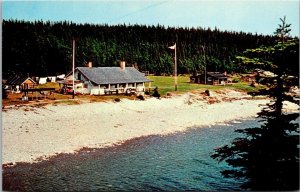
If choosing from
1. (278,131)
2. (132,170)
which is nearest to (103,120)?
(132,170)

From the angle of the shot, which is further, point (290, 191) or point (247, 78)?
point (247, 78)

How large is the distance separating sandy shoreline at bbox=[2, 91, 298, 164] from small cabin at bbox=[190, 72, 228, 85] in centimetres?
112

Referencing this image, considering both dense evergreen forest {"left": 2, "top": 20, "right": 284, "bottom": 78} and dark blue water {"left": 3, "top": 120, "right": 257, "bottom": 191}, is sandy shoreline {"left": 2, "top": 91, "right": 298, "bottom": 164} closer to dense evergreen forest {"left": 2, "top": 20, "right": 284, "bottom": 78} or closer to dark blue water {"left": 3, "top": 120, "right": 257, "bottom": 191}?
dark blue water {"left": 3, "top": 120, "right": 257, "bottom": 191}

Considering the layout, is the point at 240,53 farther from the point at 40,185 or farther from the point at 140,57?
the point at 40,185

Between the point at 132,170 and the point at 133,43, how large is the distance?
16.4 feet

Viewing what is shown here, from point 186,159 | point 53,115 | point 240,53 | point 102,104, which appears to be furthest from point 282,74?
point 102,104

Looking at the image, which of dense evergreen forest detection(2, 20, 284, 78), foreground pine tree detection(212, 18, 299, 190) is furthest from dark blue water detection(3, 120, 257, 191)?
dense evergreen forest detection(2, 20, 284, 78)

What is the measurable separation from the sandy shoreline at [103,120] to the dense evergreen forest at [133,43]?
224cm

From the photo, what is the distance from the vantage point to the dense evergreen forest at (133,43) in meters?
11.8

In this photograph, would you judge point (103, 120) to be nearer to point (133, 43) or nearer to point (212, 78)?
point (133, 43)

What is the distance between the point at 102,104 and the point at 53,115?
13.4 ft

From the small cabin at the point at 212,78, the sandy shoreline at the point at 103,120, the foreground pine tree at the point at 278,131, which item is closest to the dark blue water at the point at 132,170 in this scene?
the sandy shoreline at the point at 103,120

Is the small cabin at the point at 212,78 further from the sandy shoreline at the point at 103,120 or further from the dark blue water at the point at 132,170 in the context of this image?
the dark blue water at the point at 132,170

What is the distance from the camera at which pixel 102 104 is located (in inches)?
892
